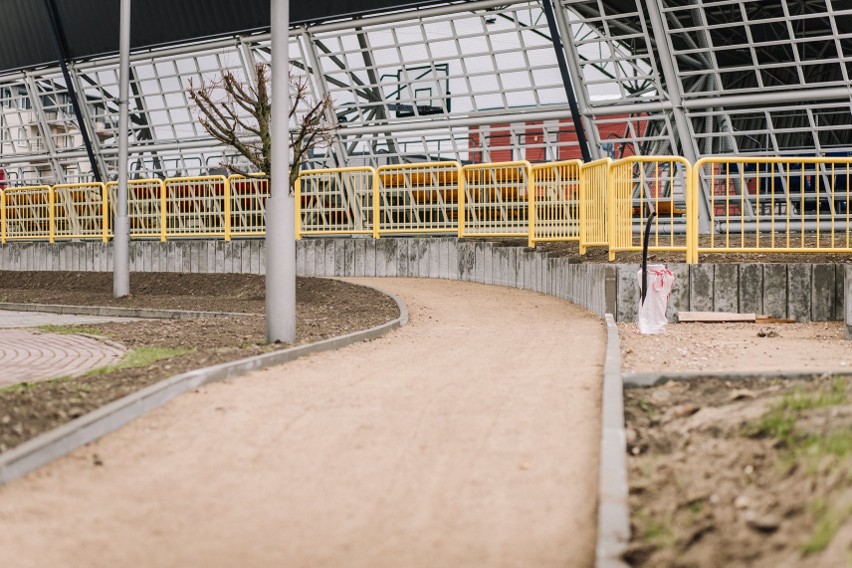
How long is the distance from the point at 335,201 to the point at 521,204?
4836 mm

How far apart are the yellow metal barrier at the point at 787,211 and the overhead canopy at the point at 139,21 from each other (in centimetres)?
1021

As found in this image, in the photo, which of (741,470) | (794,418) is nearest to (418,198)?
(794,418)

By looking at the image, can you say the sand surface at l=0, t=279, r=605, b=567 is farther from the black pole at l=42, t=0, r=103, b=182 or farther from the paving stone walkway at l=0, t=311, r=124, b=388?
the black pole at l=42, t=0, r=103, b=182

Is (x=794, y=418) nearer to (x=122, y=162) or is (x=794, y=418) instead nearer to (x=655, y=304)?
(x=655, y=304)

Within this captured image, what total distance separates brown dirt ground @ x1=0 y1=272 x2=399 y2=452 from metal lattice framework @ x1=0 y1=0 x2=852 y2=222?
4.82 metres

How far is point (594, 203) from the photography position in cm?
1505

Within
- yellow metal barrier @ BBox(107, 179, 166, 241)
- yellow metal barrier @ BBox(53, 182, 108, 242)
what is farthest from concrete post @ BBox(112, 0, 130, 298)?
yellow metal barrier @ BBox(53, 182, 108, 242)

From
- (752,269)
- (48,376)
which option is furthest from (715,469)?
(752,269)

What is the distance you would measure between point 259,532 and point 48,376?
504 centimetres

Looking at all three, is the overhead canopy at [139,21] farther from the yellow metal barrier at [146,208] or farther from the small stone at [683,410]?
the small stone at [683,410]

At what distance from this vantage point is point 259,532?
4.67 m

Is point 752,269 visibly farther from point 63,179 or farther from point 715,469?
point 63,179

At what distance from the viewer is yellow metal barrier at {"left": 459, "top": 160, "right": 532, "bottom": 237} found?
18.8 m

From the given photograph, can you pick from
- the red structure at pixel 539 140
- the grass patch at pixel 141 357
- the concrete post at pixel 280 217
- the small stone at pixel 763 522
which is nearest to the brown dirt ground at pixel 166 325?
the grass patch at pixel 141 357
